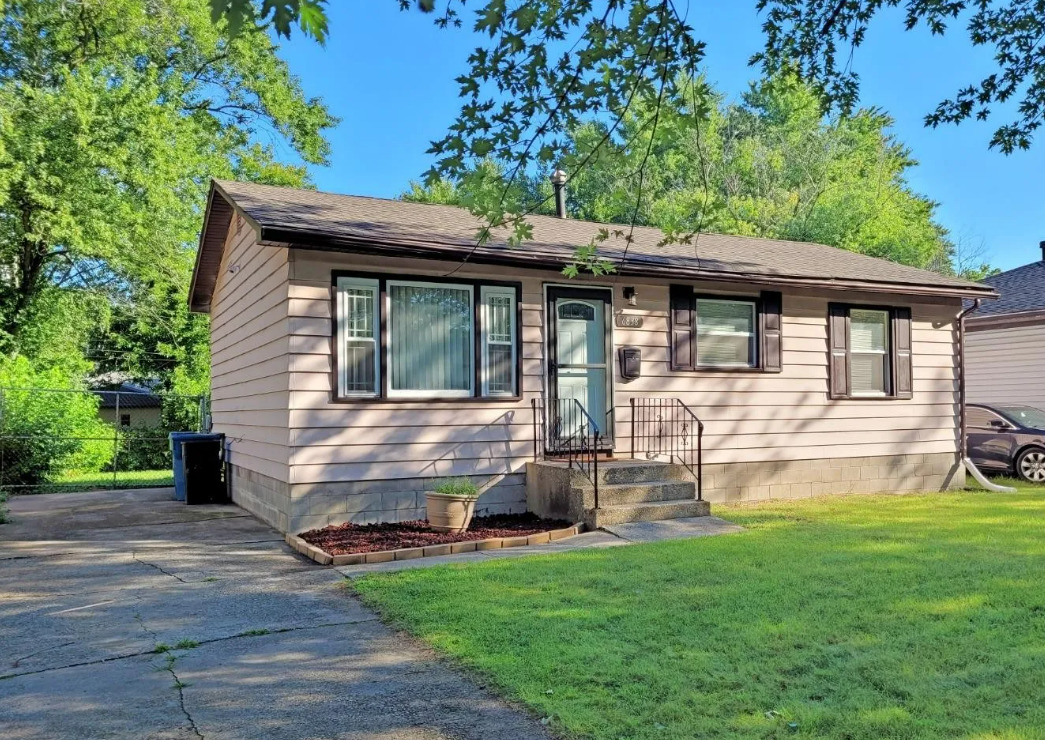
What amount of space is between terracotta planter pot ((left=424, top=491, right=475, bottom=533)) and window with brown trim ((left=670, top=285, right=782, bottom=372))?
3845 mm

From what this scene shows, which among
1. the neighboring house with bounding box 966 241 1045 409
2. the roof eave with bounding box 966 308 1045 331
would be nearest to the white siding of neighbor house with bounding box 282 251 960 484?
the roof eave with bounding box 966 308 1045 331

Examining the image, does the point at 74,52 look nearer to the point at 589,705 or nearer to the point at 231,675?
the point at 231,675

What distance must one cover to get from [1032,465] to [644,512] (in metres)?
8.74

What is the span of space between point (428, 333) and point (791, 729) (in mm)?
6279

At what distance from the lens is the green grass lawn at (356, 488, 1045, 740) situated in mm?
3232

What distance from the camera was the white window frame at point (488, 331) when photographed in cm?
888

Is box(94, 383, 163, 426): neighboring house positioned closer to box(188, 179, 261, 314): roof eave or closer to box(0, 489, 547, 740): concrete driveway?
box(188, 179, 261, 314): roof eave

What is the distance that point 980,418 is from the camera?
13.7 m

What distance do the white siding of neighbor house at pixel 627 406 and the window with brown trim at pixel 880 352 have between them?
188 mm

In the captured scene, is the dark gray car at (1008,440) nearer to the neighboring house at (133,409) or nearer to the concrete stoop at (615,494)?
the concrete stoop at (615,494)

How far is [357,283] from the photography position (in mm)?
8234

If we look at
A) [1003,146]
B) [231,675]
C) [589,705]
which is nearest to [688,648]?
[589,705]

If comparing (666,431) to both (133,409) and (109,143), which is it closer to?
(109,143)

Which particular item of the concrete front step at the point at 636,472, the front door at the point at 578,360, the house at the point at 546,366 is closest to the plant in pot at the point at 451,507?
the house at the point at 546,366
